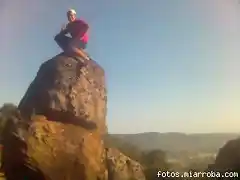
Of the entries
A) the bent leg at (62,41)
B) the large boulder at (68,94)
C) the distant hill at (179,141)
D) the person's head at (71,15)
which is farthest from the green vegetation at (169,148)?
the person's head at (71,15)

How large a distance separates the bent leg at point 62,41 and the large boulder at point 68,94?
0.16 feet

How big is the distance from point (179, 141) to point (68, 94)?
654mm

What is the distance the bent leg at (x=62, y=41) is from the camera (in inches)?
97.7

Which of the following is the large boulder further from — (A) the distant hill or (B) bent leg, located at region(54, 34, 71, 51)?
(A) the distant hill

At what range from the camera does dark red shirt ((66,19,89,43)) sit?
2.48 m

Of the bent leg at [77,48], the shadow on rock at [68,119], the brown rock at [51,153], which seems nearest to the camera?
the brown rock at [51,153]

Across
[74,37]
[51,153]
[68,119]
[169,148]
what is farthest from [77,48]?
[169,148]

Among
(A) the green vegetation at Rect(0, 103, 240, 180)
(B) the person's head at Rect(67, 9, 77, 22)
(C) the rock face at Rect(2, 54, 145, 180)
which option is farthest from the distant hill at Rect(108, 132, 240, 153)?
(B) the person's head at Rect(67, 9, 77, 22)

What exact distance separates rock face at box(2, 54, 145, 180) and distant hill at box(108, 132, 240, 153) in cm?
12

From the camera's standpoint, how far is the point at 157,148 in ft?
8.10

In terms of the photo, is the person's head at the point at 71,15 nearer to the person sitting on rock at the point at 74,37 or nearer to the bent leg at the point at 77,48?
the person sitting on rock at the point at 74,37

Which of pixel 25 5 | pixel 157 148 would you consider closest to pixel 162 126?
pixel 157 148

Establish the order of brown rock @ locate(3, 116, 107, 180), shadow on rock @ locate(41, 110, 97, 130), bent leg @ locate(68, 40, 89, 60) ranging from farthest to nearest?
bent leg @ locate(68, 40, 89, 60) < shadow on rock @ locate(41, 110, 97, 130) < brown rock @ locate(3, 116, 107, 180)

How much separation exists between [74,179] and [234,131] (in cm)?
91
